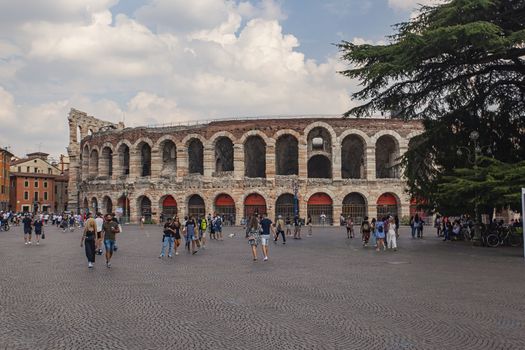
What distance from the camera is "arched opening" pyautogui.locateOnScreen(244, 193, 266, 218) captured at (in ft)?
142

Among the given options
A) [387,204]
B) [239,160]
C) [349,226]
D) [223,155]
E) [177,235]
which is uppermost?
[223,155]

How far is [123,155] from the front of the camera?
50125 millimetres

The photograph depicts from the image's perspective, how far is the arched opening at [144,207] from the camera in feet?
156

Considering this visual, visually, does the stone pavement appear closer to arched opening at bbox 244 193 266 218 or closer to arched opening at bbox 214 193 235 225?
arched opening at bbox 244 193 266 218

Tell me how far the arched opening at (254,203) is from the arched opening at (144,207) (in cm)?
1062

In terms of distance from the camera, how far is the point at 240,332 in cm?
673

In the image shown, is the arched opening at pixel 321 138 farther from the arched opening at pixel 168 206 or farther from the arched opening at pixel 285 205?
the arched opening at pixel 168 206

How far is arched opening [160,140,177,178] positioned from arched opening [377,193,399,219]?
19720 mm

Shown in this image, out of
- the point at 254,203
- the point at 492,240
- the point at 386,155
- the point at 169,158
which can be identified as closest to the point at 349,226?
the point at 492,240

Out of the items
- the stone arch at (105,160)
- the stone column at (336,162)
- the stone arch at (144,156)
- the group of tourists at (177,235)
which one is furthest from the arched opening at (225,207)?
the group of tourists at (177,235)

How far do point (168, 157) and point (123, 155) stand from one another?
5.03 m

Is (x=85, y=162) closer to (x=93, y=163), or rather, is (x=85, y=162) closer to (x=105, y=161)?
(x=93, y=163)

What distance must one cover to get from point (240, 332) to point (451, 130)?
19211 millimetres

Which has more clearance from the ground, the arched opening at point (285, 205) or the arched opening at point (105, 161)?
the arched opening at point (105, 161)
